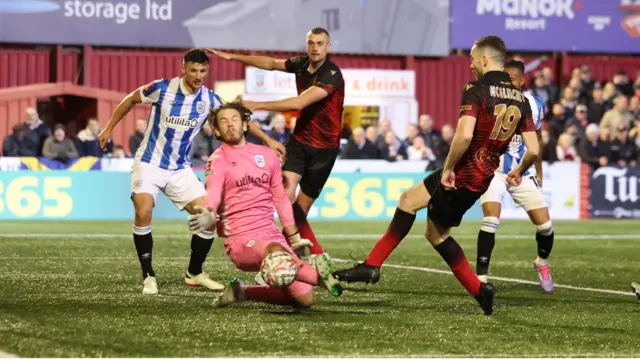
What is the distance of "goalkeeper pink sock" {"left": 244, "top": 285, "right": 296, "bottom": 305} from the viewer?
342 inches

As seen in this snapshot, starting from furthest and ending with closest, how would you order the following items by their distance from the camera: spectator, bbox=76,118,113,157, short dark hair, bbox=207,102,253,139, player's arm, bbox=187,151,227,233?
spectator, bbox=76,118,113,157, short dark hair, bbox=207,102,253,139, player's arm, bbox=187,151,227,233

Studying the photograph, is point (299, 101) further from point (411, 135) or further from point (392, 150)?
point (411, 135)

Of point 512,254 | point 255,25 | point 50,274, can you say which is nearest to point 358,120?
point 255,25

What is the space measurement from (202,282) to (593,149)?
50.6 ft

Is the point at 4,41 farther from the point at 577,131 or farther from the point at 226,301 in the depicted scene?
the point at 226,301

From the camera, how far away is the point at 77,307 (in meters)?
8.80

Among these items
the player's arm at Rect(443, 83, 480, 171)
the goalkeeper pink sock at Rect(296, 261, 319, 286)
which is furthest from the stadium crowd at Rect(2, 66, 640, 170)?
the goalkeeper pink sock at Rect(296, 261, 319, 286)

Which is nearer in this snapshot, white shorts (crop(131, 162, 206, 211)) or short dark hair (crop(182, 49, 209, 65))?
short dark hair (crop(182, 49, 209, 65))

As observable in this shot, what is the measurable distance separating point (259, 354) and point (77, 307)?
247 cm

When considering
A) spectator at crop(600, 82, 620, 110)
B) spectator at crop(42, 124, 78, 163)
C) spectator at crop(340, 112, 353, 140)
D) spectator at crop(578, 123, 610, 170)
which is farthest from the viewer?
spectator at crop(600, 82, 620, 110)

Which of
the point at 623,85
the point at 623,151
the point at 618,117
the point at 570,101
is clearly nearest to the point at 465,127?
the point at 623,151

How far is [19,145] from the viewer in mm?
21906

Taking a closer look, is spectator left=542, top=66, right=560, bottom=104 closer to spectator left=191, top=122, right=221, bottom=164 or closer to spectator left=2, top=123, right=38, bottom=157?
spectator left=191, top=122, right=221, bottom=164

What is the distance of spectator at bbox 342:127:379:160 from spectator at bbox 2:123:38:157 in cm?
554
